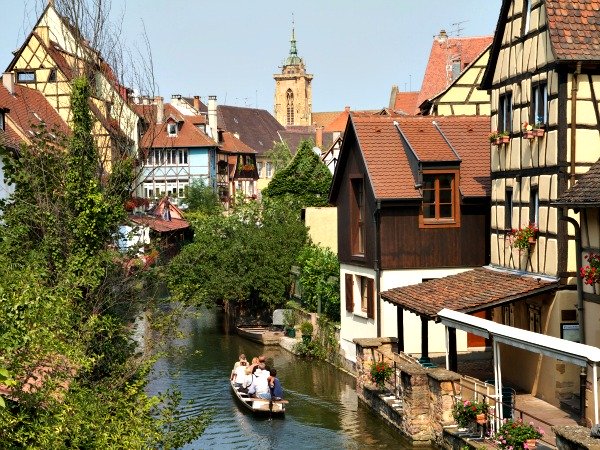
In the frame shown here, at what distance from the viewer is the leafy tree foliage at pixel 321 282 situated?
3419 centimetres

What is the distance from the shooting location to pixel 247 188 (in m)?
89.2

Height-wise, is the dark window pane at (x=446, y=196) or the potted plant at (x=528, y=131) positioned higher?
the potted plant at (x=528, y=131)

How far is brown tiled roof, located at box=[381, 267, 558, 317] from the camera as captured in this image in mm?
22156

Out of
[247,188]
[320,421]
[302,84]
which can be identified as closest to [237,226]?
[320,421]

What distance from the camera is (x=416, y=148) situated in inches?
1157

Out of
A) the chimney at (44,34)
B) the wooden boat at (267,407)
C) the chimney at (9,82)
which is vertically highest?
the chimney at (44,34)

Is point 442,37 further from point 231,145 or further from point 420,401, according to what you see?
point 231,145

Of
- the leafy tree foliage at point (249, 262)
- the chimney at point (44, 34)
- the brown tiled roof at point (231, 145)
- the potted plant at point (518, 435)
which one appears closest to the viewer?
the potted plant at point (518, 435)

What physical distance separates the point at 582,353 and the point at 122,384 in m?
7.12

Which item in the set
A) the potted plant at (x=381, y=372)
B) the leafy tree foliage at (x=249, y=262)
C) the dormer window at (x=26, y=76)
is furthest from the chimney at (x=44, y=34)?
the potted plant at (x=381, y=372)

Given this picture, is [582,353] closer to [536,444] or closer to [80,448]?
[536,444]

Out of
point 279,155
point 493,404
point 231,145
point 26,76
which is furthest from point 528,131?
point 279,155

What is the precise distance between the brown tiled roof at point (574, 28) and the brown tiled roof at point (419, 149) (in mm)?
7076

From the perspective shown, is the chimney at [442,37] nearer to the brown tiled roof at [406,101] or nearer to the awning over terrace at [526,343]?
the brown tiled roof at [406,101]
